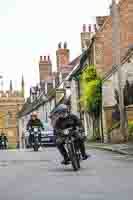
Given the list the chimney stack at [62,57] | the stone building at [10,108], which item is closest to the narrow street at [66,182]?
the chimney stack at [62,57]

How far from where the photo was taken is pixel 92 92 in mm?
42500

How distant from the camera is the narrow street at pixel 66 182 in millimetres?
9375

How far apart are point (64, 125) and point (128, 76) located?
24.0 meters

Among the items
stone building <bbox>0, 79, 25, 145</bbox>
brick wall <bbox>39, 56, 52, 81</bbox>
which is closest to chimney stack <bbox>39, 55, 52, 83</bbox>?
brick wall <bbox>39, 56, 52, 81</bbox>

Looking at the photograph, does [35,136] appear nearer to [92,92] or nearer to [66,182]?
[66,182]

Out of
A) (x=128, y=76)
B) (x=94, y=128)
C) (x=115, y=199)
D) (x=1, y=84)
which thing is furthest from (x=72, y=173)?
(x=1, y=84)

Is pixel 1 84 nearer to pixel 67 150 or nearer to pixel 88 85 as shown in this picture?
pixel 88 85

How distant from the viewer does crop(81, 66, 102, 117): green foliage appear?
42.4 m

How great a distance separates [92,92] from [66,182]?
31172 millimetres

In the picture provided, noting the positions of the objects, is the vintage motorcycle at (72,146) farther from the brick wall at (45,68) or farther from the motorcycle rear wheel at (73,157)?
the brick wall at (45,68)

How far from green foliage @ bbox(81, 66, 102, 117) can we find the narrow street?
26.5 metres

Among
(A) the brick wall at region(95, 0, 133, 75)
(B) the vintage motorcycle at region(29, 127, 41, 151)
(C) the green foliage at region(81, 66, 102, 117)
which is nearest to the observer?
(B) the vintage motorcycle at region(29, 127, 41, 151)

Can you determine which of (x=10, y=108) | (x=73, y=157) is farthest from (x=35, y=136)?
(x=10, y=108)

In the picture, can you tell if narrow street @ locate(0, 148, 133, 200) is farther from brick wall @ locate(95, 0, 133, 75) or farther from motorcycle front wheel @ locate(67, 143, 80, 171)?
brick wall @ locate(95, 0, 133, 75)
